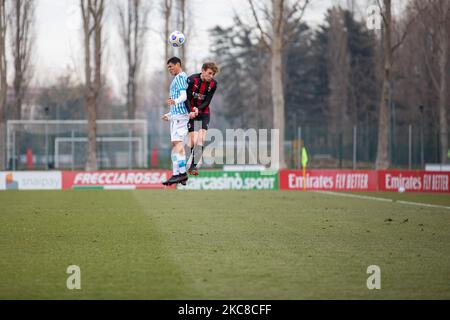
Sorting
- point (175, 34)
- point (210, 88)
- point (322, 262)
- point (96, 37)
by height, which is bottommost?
point (322, 262)

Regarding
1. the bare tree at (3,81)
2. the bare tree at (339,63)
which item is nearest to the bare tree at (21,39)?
the bare tree at (3,81)

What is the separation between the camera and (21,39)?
49.8 m

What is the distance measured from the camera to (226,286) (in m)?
8.72

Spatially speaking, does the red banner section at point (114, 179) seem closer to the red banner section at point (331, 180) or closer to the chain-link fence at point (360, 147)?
the red banner section at point (331, 180)

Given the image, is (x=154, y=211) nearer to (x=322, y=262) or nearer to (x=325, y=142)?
(x=322, y=262)

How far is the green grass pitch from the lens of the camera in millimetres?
8656

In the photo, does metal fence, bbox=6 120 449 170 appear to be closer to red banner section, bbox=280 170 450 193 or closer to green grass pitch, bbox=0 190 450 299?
red banner section, bbox=280 170 450 193

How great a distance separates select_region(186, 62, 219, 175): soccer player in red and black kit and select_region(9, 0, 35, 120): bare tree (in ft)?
113

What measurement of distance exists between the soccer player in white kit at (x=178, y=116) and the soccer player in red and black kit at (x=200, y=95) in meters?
0.22

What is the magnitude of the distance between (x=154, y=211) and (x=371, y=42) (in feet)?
173

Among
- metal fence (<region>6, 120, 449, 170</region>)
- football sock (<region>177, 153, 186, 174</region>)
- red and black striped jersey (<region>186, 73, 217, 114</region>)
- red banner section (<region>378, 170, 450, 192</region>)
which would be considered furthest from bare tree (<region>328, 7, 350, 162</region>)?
red and black striped jersey (<region>186, 73, 217, 114</region>)

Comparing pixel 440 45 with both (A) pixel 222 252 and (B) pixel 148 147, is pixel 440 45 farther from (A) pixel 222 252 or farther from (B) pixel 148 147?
(A) pixel 222 252

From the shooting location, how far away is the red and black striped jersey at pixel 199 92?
16016 millimetres

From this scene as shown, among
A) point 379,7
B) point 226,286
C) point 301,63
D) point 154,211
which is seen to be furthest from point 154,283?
point 301,63
